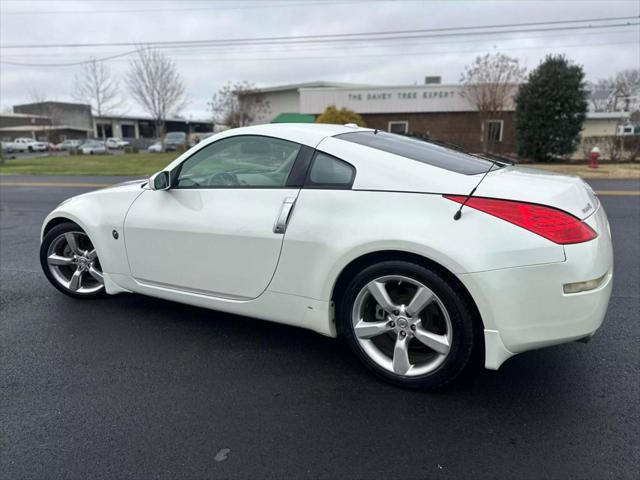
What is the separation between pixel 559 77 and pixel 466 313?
2146cm

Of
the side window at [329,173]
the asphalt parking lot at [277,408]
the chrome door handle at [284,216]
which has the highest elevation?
the side window at [329,173]

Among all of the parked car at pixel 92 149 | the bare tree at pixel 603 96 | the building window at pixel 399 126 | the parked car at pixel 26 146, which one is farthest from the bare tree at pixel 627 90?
the parked car at pixel 26 146

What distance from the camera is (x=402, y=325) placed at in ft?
8.66

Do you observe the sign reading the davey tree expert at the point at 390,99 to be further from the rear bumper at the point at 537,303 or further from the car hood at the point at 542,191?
the rear bumper at the point at 537,303

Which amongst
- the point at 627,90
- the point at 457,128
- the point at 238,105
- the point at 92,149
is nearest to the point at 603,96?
the point at 627,90

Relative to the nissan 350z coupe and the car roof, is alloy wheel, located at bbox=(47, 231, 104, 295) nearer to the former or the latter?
the nissan 350z coupe

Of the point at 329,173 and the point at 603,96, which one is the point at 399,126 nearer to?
the point at 603,96

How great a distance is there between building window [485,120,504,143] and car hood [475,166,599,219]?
Result: 86.7 ft

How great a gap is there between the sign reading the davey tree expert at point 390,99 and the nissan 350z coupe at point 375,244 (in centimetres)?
2676

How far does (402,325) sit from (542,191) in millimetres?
1063

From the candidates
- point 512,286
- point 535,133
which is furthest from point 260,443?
point 535,133

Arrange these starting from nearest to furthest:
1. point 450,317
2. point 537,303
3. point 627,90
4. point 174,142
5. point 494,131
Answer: point 537,303, point 450,317, point 627,90, point 494,131, point 174,142

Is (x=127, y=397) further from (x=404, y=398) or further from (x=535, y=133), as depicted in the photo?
(x=535, y=133)

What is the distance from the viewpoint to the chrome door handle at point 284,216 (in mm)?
2857
